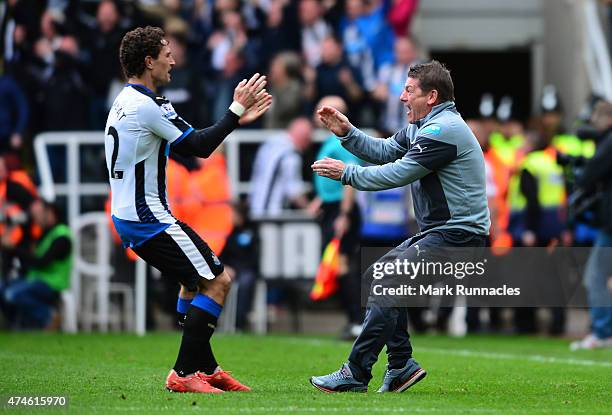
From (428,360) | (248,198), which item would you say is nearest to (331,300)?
(248,198)

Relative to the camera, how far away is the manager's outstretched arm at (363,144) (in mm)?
8930

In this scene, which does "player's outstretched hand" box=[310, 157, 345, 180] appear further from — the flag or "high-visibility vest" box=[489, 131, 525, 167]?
"high-visibility vest" box=[489, 131, 525, 167]

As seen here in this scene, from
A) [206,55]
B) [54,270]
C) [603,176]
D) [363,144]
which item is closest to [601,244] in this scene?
[603,176]

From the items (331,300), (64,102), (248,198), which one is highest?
(64,102)

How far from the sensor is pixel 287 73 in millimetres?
17812

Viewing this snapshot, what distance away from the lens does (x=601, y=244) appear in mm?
14047

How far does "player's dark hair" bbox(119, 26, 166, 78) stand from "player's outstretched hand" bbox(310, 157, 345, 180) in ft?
4.06

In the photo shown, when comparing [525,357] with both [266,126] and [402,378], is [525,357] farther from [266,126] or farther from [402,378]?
[266,126]

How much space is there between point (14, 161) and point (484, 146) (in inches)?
223

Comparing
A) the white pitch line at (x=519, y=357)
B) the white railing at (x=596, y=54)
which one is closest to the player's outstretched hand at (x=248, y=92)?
the white pitch line at (x=519, y=357)

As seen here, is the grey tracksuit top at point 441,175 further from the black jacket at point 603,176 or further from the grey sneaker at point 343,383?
the black jacket at point 603,176

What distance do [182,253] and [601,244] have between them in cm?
654

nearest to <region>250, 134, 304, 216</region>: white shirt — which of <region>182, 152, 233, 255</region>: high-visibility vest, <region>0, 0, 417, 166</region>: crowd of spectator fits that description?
<region>182, 152, 233, 255</region>: high-visibility vest

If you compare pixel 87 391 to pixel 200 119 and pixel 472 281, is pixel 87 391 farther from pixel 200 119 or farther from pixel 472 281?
pixel 200 119
